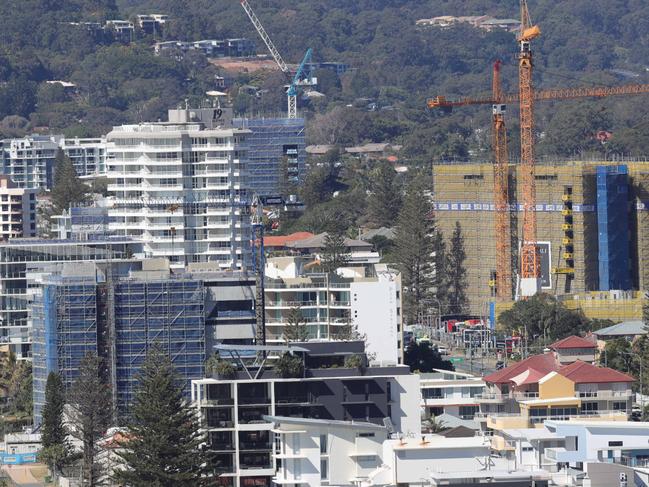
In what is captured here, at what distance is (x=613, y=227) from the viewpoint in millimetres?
110688

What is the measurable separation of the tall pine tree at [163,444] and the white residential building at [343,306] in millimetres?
17434

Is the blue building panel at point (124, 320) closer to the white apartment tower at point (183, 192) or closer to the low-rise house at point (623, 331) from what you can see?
the white apartment tower at point (183, 192)

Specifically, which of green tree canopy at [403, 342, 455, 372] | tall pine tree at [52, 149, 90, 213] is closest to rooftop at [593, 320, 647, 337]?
green tree canopy at [403, 342, 455, 372]

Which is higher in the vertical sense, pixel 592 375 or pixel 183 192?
pixel 183 192

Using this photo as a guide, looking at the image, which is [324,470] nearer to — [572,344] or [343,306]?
[572,344]

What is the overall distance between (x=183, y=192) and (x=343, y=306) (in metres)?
19.4

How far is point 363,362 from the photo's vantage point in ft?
204

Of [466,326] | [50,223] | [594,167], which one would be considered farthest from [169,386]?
[50,223]

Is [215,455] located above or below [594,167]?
below

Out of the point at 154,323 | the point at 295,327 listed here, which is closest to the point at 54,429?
the point at 154,323

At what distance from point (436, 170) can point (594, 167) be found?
29.1ft

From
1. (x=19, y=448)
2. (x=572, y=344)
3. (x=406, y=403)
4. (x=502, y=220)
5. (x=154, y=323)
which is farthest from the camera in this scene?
(x=502, y=220)

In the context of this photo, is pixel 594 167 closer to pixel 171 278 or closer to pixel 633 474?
pixel 171 278

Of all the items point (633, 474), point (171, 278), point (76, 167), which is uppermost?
point (76, 167)
